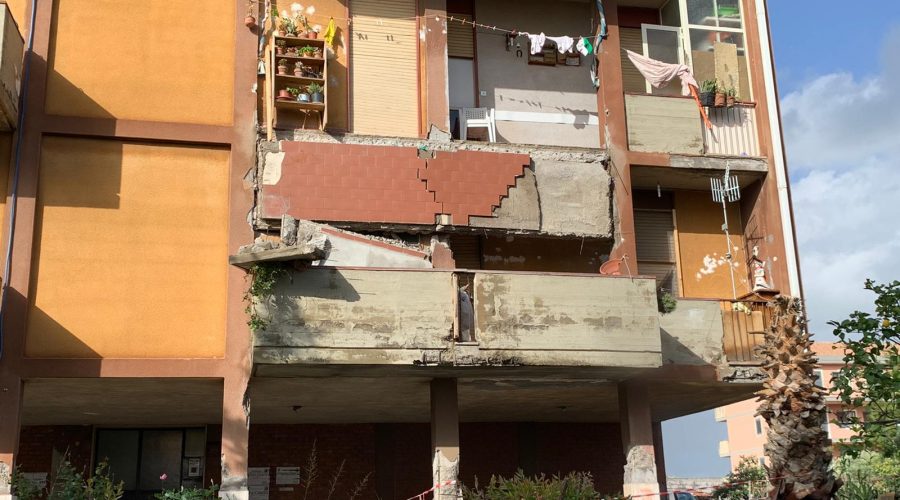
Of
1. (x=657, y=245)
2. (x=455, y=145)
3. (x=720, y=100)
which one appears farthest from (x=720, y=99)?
(x=455, y=145)

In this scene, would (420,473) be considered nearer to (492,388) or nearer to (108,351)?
(492,388)

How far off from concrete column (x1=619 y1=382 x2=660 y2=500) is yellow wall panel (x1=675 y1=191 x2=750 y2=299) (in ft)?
10.7

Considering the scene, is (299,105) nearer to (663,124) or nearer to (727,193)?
(663,124)

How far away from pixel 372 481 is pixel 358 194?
24.0 feet

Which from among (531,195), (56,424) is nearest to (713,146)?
(531,195)

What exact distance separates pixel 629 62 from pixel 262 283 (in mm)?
10156

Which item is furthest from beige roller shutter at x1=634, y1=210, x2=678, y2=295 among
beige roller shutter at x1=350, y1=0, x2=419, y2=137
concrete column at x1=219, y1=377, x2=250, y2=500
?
concrete column at x1=219, y1=377, x2=250, y2=500

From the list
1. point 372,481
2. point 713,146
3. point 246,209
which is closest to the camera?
point 246,209

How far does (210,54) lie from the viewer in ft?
55.6

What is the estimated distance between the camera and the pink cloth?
61.6 ft

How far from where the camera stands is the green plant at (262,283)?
13.9 metres

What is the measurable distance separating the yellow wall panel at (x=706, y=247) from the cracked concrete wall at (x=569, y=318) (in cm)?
431

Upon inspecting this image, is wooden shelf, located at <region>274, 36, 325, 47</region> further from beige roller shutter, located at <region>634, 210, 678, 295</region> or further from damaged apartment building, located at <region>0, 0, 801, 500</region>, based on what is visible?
beige roller shutter, located at <region>634, 210, 678, 295</region>

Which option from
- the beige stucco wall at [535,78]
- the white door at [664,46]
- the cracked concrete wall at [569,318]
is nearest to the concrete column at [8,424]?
the cracked concrete wall at [569,318]
